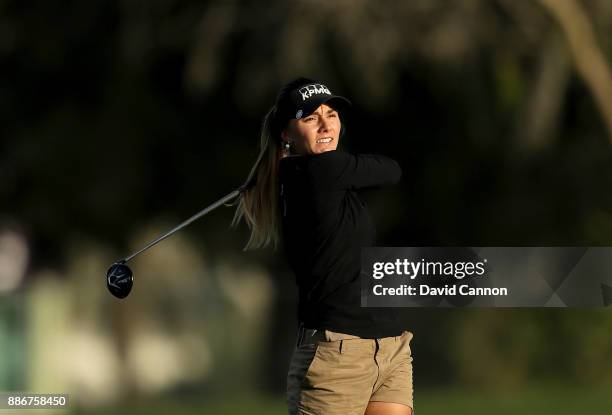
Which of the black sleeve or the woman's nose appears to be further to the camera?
the woman's nose

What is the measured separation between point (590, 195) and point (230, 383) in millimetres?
5309

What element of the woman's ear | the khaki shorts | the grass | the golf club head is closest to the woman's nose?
the woman's ear

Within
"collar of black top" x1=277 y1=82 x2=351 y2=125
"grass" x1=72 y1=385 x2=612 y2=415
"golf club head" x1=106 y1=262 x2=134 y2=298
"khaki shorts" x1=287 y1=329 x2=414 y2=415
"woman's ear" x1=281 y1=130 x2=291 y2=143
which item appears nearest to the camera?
"khaki shorts" x1=287 y1=329 x2=414 y2=415

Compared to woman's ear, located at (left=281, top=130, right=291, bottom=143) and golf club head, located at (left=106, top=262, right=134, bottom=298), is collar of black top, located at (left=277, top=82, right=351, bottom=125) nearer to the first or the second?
woman's ear, located at (left=281, top=130, right=291, bottom=143)

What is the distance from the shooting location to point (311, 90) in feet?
18.3

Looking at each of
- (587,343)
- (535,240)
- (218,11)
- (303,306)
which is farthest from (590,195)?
(303,306)

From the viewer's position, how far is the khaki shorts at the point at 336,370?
5.34m

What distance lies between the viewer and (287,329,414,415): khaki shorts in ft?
17.5

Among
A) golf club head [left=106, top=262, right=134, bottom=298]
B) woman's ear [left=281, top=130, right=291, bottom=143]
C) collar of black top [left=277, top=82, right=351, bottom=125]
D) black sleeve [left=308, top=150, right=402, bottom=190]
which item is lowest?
golf club head [left=106, top=262, right=134, bottom=298]

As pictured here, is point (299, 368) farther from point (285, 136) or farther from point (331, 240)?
point (285, 136)

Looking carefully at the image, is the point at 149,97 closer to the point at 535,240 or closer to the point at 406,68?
the point at 406,68

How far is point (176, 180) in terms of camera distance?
20.2 meters

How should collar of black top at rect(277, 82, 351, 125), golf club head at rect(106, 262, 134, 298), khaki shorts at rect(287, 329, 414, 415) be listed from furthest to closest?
golf club head at rect(106, 262, 134, 298) → collar of black top at rect(277, 82, 351, 125) → khaki shorts at rect(287, 329, 414, 415)

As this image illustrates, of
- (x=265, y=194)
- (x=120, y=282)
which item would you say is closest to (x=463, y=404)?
(x=120, y=282)
